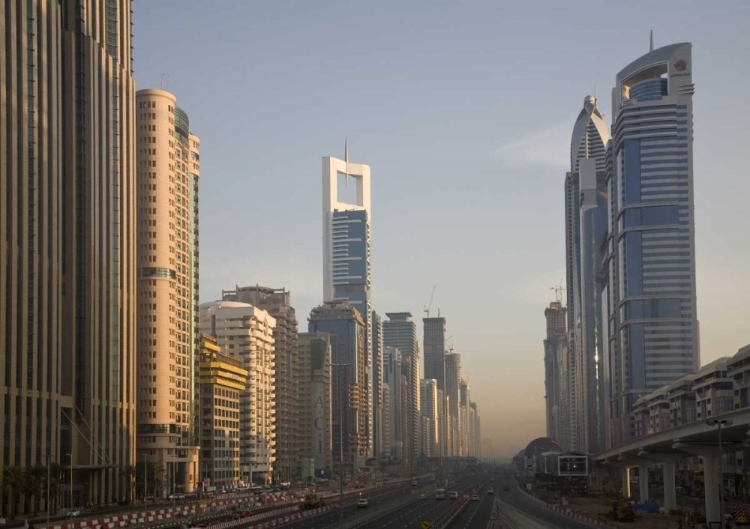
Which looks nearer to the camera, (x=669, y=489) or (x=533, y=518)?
(x=533, y=518)

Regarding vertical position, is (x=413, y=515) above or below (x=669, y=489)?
below

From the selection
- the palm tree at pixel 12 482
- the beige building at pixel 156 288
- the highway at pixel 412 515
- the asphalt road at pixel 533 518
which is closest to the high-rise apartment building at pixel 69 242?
the palm tree at pixel 12 482

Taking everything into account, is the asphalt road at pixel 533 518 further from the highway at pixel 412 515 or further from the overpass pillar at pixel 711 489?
the overpass pillar at pixel 711 489

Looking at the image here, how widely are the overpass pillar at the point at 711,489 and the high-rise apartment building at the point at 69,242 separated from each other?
255 ft

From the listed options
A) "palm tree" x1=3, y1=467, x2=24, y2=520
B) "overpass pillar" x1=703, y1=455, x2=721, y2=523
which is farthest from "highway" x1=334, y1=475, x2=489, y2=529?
"palm tree" x1=3, y1=467, x2=24, y2=520

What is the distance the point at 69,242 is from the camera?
5945 inches

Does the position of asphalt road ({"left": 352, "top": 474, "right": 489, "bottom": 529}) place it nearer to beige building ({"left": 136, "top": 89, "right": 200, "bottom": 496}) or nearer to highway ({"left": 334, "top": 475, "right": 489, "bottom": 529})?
highway ({"left": 334, "top": 475, "right": 489, "bottom": 529})

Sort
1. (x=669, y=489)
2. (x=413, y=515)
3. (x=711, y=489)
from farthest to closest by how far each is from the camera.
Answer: (x=669, y=489)
(x=413, y=515)
(x=711, y=489)

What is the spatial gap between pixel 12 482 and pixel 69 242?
42.4m

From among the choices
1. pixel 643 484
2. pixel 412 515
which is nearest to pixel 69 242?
pixel 412 515

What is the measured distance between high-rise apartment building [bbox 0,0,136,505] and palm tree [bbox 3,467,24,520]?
145 inches

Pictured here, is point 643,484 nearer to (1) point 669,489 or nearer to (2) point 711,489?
(1) point 669,489

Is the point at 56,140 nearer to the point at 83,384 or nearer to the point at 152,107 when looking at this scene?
the point at 83,384

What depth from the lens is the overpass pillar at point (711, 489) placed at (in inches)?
4345
